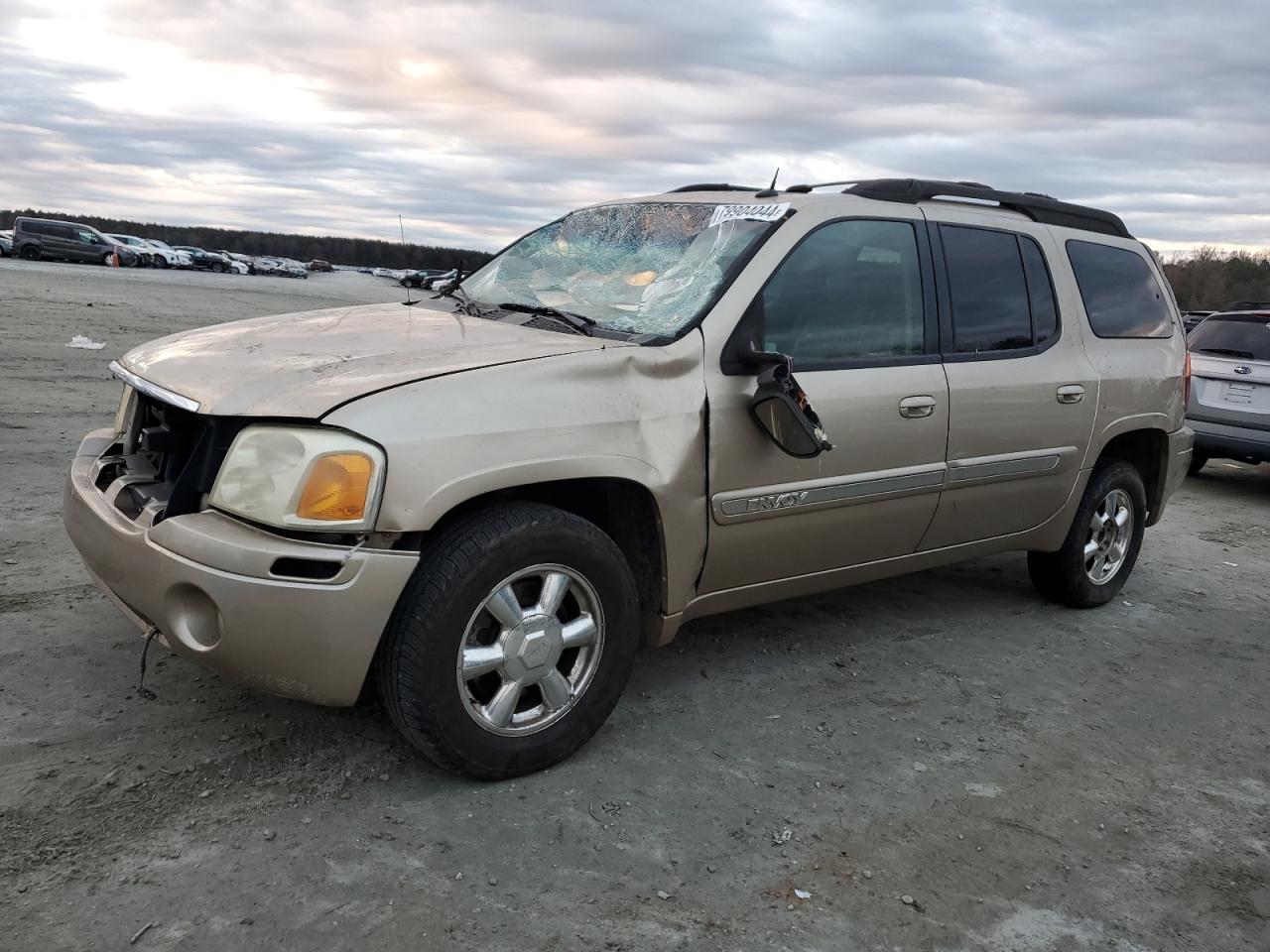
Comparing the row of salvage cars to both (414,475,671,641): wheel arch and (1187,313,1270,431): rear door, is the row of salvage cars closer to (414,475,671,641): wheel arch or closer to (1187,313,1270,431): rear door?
(1187,313,1270,431): rear door

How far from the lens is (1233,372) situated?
8.61 meters

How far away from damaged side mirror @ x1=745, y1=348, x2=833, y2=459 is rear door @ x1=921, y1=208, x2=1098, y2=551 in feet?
3.11

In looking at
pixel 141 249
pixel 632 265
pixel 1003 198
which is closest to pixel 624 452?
pixel 632 265

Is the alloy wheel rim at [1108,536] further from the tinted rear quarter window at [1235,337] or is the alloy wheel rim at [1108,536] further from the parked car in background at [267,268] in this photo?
the parked car in background at [267,268]

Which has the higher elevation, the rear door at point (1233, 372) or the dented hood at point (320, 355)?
the rear door at point (1233, 372)

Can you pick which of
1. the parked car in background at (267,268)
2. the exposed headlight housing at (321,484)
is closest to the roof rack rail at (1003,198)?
the exposed headlight housing at (321,484)

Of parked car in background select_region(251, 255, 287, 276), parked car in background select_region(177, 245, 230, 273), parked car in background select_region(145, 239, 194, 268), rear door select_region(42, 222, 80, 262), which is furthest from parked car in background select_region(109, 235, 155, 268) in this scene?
parked car in background select_region(251, 255, 287, 276)

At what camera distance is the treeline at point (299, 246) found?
124m

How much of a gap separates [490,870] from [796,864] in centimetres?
80

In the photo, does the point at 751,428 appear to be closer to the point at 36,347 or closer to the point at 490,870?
the point at 490,870

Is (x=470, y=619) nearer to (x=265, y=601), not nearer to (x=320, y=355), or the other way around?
(x=265, y=601)

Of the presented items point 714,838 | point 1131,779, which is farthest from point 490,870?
point 1131,779

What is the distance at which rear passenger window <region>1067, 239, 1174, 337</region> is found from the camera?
4816mm

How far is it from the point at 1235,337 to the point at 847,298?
6.64 metres
